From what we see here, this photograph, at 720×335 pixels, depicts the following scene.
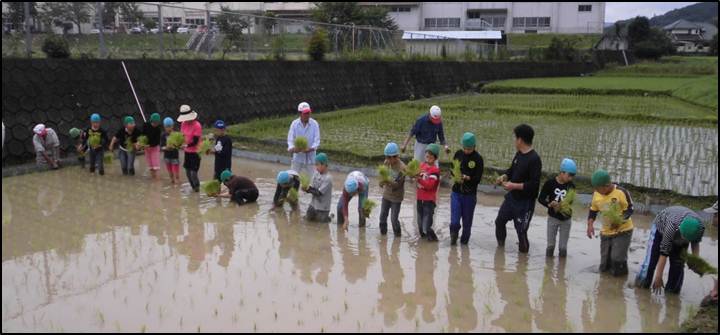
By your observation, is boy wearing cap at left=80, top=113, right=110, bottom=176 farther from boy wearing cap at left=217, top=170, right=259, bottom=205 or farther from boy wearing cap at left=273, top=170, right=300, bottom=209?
boy wearing cap at left=273, top=170, right=300, bottom=209

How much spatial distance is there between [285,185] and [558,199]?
388 centimetres

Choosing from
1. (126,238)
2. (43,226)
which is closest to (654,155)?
(126,238)

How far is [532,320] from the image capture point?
5.47 m

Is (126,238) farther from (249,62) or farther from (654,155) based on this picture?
(249,62)

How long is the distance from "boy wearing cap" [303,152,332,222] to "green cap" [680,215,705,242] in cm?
434

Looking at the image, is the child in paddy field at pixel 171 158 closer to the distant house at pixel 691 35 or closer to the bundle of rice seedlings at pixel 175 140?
Answer: the bundle of rice seedlings at pixel 175 140

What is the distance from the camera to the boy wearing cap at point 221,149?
982 cm

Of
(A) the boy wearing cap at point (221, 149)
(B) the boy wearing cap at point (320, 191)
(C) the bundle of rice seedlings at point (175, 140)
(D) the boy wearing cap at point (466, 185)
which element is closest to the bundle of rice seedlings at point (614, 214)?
(D) the boy wearing cap at point (466, 185)

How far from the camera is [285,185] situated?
8930 millimetres

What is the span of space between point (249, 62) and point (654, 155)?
1183 centimetres

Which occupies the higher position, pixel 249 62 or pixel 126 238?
pixel 249 62

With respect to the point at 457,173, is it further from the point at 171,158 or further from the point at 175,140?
the point at 171,158

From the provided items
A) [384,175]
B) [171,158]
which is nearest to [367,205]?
[384,175]

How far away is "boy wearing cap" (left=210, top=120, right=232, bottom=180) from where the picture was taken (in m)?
9.82
